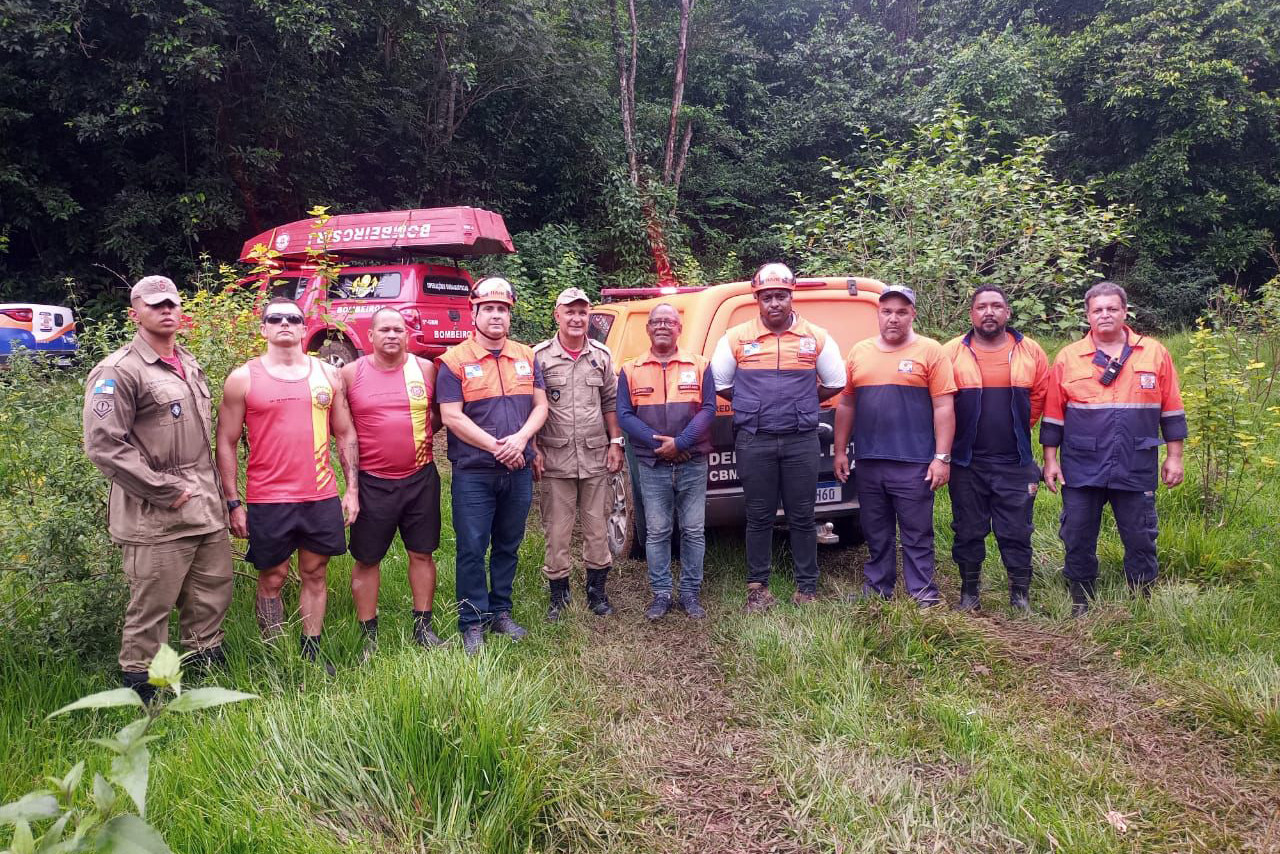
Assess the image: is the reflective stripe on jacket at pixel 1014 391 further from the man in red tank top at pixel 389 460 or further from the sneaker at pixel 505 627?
the man in red tank top at pixel 389 460

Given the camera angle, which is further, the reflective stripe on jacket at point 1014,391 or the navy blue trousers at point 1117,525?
the reflective stripe on jacket at point 1014,391

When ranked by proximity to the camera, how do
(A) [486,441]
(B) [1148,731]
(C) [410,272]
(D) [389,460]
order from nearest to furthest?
(B) [1148,731] < (D) [389,460] < (A) [486,441] < (C) [410,272]

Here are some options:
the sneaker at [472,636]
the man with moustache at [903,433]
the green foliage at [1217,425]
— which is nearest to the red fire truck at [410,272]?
the sneaker at [472,636]

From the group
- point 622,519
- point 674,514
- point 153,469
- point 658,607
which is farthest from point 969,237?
point 153,469

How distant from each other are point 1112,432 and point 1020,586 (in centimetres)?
96

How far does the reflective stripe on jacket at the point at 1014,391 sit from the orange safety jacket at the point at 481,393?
228 cm

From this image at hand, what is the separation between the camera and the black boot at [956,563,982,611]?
4.26 meters

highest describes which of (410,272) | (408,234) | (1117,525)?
(408,234)

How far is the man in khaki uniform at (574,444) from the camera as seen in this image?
14.1 feet

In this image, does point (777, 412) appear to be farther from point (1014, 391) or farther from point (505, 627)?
point (505, 627)

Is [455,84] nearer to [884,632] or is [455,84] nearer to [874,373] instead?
[874,373]

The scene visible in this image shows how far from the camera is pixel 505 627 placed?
409 cm

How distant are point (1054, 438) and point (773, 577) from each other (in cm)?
177

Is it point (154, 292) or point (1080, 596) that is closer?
point (154, 292)
